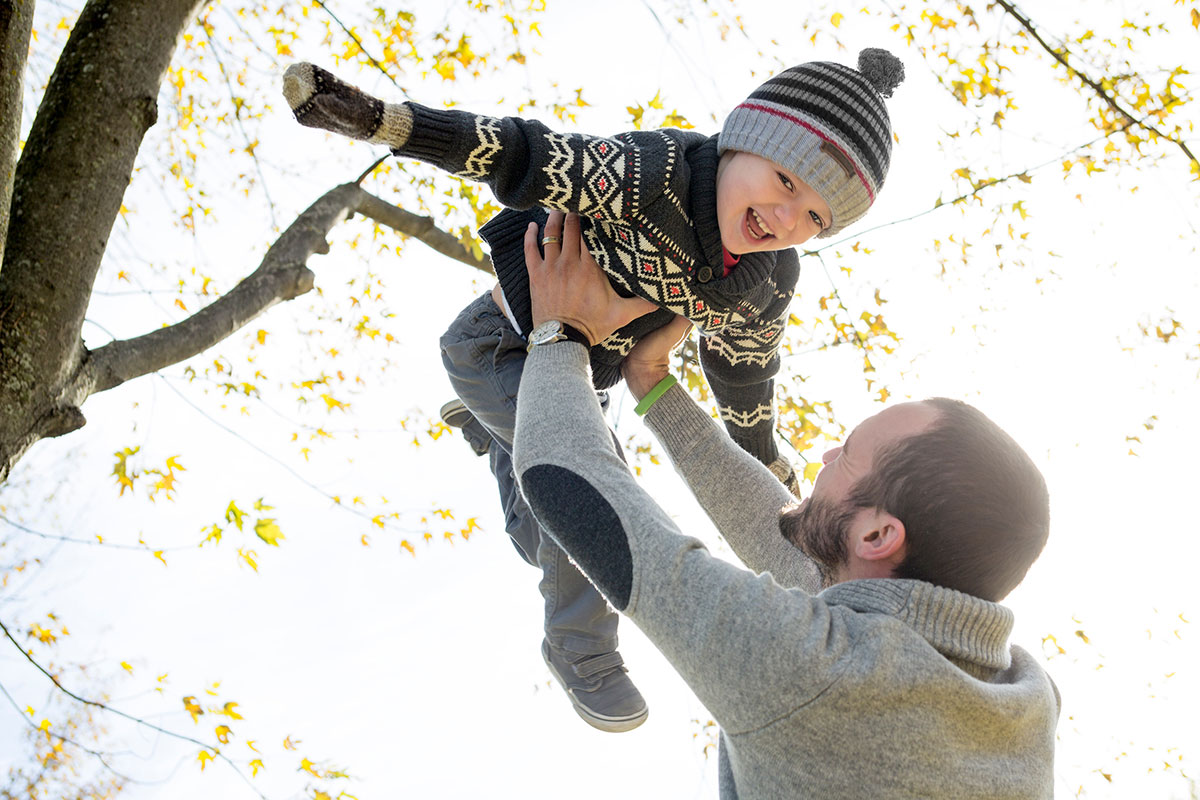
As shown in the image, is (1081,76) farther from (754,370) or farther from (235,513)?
(235,513)

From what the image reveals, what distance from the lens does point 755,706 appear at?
4.93 feet

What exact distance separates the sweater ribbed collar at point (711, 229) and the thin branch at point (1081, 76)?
2.00 metres

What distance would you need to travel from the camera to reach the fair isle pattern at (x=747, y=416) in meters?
3.02

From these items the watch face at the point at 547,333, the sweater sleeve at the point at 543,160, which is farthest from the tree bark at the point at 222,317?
the watch face at the point at 547,333

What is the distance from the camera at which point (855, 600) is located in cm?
168

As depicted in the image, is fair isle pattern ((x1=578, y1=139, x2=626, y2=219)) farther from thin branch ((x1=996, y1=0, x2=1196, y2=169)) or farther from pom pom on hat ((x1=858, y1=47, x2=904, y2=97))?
thin branch ((x1=996, y1=0, x2=1196, y2=169))

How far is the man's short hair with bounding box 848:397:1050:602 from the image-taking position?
5.87ft

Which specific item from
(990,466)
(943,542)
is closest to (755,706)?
(943,542)

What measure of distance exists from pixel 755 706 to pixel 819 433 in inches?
120

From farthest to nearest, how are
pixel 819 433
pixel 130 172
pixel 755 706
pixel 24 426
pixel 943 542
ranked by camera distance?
pixel 819 433 → pixel 130 172 → pixel 24 426 → pixel 943 542 → pixel 755 706

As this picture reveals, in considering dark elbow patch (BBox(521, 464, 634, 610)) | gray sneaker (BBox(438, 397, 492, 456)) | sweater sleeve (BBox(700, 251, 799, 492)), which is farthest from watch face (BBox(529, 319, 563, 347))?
gray sneaker (BBox(438, 397, 492, 456))

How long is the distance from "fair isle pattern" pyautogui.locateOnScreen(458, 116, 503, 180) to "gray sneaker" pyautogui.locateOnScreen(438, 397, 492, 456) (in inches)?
48.9

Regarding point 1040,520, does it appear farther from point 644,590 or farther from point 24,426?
point 24,426

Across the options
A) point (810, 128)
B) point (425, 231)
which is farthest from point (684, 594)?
point (425, 231)
